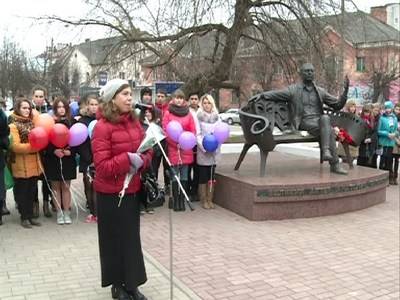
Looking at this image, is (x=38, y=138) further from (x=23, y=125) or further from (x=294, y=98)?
(x=294, y=98)

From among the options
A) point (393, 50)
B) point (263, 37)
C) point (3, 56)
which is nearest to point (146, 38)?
point (263, 37)

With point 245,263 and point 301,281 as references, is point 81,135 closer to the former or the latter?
point 245,263

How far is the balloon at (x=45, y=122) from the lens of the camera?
24.1ft

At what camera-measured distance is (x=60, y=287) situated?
5.11 metres

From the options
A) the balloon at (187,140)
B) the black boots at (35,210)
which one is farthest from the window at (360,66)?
the black boots at (35,210)

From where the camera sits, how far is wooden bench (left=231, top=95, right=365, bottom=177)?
28.4 feet

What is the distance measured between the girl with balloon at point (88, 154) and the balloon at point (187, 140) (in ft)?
4.37

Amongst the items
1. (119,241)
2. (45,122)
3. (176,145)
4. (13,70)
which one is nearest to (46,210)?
(45,122)

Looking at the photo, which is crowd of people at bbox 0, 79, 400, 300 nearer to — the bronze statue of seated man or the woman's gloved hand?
the woman's gloved hand

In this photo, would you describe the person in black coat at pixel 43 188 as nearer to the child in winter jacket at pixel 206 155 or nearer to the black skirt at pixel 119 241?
the child in winter jacket at pixel 206 155

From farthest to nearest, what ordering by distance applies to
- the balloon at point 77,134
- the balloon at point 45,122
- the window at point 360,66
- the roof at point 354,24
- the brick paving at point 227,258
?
the window at point 360,66 → the roof at point 354,24 → the balloon at point 77,134 → the balloon at point 45,122 → the brick paving at point 227,258

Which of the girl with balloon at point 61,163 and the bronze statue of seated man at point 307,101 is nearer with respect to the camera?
the girl with balloon at point 61,163

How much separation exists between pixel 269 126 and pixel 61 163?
3.26m

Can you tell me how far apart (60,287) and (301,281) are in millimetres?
2295
